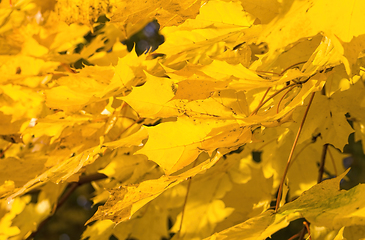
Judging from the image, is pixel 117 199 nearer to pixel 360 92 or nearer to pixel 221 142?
pixel 221 142

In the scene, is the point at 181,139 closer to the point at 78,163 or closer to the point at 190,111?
the point at 190,111

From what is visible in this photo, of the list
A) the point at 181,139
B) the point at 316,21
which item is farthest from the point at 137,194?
the point at 316,21

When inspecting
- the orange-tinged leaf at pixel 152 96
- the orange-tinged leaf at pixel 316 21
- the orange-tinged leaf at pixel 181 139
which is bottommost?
the orange-tinged leaf at pixel 181 139

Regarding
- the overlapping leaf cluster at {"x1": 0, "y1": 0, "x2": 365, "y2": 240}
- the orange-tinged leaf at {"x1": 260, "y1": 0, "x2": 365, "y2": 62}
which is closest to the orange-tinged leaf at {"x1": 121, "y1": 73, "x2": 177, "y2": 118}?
the overlapping leaf cluster at {"x1": 0, "y1": 0, "x2": 365, "y2": 240}

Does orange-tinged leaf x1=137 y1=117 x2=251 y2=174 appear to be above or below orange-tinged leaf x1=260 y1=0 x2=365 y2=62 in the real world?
below

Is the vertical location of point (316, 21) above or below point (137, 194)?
above

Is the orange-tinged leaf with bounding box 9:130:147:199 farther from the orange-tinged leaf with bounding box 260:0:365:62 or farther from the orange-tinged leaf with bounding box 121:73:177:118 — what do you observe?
the orange-tinged leaf with bounding box 260:0:365:62

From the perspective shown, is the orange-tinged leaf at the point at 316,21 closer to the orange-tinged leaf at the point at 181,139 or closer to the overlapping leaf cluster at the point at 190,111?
the overlapping leaf cluster at the point at 190,111

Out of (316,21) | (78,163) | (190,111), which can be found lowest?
(78,163)

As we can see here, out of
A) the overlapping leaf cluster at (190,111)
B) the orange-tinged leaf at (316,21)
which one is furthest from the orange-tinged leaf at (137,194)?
the orange-tinged leaf at (316,21)
